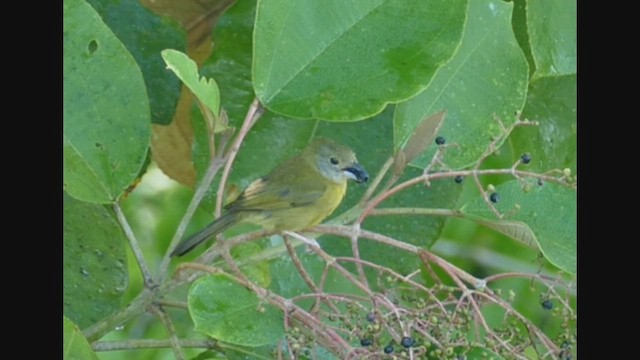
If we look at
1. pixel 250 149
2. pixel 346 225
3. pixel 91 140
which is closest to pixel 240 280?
pixel 346 225

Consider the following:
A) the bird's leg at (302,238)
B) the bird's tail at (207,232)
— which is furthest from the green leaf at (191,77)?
the bird's tail at (207,232)

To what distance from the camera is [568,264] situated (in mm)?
2025

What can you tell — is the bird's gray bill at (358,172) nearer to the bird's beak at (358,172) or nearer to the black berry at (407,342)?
the bird's beak at (358,172)

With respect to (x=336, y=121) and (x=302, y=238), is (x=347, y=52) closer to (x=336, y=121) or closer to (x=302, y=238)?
(x=336, y=121)

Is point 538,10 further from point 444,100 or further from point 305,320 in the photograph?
point 305,320

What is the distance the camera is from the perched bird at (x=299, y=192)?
107 inches

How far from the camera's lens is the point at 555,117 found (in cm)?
271

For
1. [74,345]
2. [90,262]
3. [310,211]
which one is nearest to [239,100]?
[310,211]

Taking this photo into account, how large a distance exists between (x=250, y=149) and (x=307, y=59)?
587mm

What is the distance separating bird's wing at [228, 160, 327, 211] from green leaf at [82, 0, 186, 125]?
0.24 meters

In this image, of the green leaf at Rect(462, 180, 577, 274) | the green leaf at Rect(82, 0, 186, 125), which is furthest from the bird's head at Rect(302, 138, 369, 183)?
the green leaf at Rect(462, 180, 577, 274)

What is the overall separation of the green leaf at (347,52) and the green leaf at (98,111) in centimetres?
23

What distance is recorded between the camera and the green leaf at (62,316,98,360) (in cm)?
190

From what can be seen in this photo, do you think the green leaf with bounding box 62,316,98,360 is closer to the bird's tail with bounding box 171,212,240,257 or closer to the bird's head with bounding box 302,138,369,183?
the bird's tail with bounding box 171,212,240,257
